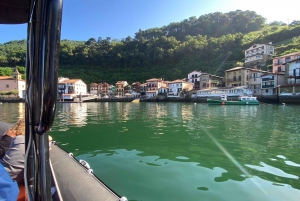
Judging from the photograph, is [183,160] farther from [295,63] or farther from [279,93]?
[295,63]

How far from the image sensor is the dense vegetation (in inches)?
2970

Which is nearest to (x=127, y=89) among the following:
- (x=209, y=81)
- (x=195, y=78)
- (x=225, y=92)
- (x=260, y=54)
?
(x=195, y=78)

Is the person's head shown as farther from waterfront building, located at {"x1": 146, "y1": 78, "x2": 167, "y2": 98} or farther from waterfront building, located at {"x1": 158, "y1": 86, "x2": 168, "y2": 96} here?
waterfront building, located at {"x1": 158, "y1": 86, "x2": 168, "y2": 96}

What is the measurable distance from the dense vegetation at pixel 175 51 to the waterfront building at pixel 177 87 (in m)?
16.1

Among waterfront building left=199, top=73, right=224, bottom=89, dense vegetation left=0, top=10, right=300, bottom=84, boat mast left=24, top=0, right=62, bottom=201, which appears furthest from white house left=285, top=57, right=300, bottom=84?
boat mast left=24, top=0, right=62, bottom=201

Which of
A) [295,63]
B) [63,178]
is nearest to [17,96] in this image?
[63,178]

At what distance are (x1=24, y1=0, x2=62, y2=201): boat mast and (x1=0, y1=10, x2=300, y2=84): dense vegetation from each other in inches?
2843

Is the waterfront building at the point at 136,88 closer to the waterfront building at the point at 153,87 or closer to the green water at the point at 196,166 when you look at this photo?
the waterfront building at the point at 153,87

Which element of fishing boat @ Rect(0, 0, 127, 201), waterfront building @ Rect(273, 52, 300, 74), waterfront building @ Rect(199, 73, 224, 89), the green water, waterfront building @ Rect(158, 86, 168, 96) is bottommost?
the green water

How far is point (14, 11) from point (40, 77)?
3.32 feet

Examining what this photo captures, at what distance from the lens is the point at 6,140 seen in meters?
3.10

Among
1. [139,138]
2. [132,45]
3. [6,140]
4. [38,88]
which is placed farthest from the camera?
[132,45]

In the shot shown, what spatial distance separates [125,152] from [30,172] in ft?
18.5

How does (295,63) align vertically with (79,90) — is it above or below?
above
